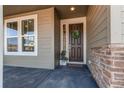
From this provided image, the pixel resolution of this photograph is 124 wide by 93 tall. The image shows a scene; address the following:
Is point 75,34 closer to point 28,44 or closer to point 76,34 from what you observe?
point 76,34

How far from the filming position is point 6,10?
595 cm

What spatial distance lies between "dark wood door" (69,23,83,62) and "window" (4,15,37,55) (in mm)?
2000

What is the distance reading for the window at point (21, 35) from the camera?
593 centimetres

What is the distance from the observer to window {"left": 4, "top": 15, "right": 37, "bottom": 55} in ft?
19.5

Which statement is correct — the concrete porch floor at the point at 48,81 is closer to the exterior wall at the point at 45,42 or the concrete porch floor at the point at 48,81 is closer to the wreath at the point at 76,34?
the exterior wall at the point at 45,42

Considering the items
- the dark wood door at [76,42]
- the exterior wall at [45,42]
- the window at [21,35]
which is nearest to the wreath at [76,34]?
the dark wood door at [76,42]

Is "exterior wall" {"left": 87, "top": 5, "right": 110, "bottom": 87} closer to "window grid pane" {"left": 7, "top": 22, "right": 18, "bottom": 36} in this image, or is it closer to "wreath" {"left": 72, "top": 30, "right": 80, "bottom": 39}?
"wreath" {"left": 72, "top": 30, "right": 80, "bottom": 39}

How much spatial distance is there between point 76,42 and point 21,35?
2.70m

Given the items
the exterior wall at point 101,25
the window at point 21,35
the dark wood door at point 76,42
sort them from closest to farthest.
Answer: the exterior wall at point 101,25
the window at point 21,35
the dark wood door at point 76,42

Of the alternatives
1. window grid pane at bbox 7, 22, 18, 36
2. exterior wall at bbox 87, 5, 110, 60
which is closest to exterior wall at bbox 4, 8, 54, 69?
window grid pane at bbox 7, 22, 18, 36

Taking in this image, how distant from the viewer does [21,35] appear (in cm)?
629

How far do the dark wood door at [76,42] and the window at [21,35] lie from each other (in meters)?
2.00

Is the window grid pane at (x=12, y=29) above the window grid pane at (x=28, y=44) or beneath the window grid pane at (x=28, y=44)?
above
